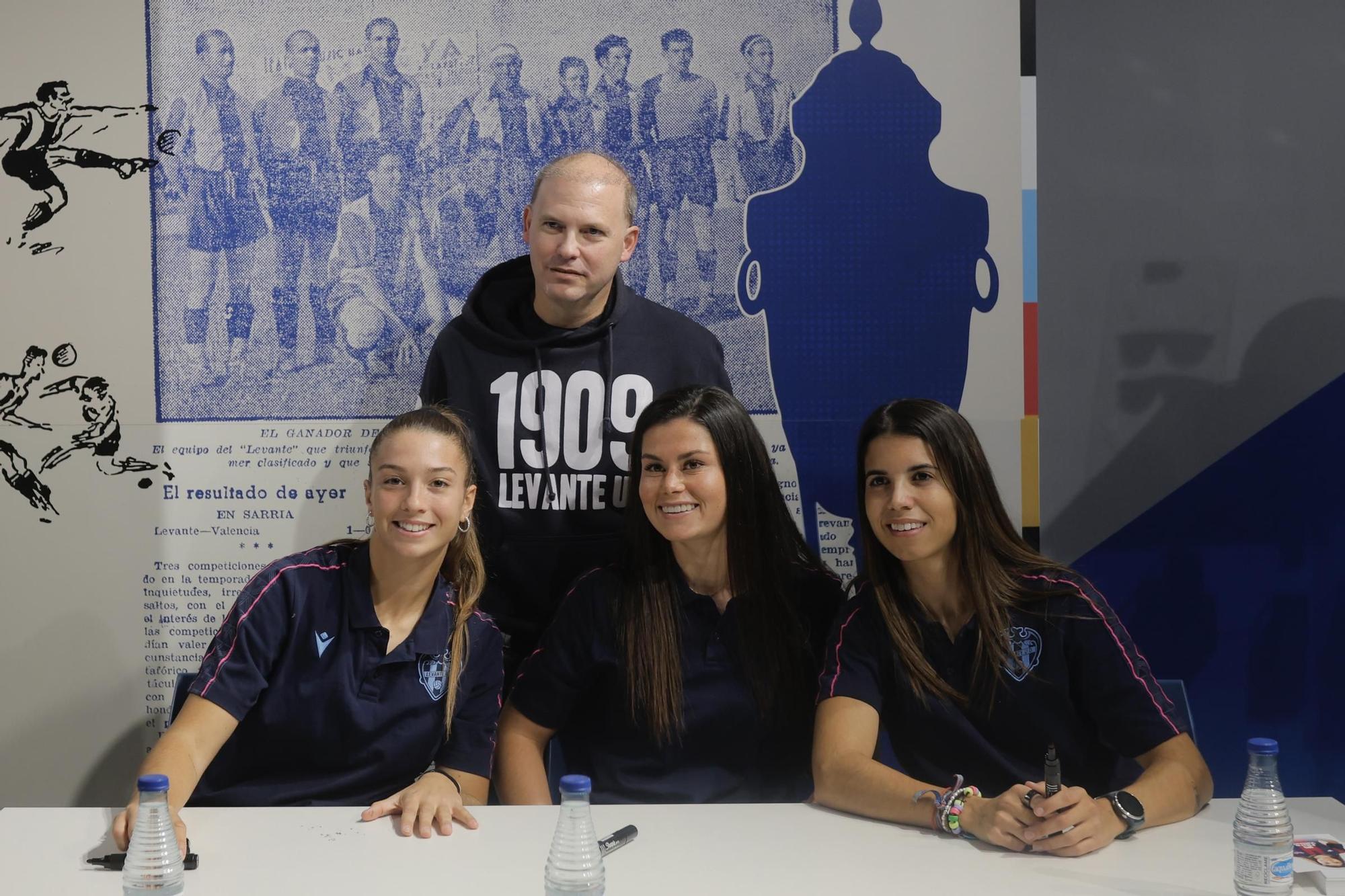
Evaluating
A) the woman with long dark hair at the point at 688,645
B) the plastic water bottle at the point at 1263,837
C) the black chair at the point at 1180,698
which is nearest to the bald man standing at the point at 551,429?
the woman with long dark hair at the point at 688,645

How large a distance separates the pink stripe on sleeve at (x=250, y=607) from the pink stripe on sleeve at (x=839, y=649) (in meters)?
0.94

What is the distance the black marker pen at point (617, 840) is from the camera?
1.58 metres

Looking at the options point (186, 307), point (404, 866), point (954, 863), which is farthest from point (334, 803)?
point (186, 307)

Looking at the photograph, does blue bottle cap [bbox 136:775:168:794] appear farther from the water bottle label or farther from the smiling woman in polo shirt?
the water bottle label

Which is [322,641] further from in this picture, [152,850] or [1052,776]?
[1052,776]

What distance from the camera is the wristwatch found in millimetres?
1607

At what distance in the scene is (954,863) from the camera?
154cm

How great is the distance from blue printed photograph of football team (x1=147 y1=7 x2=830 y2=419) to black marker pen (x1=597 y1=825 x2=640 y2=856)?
1484 millimetres

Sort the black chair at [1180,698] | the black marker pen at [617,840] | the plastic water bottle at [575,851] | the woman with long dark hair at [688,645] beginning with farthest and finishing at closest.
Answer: the black chair at [1180,698] < the woman with long dark hair at [688,645] < the black marker pen at [617,840] < the plastic water bottle at [575,851]

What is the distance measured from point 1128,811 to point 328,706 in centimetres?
135

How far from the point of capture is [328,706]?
2025mm

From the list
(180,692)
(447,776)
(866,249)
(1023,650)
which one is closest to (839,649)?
(1023,650)

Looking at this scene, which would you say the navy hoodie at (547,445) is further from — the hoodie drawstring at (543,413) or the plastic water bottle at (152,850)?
the plastic water bottle at (152,850)

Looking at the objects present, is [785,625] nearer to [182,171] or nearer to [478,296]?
[478,296]
